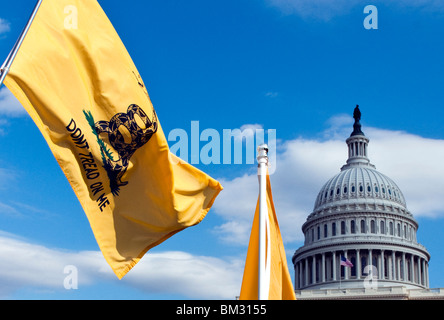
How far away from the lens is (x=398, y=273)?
122750mm

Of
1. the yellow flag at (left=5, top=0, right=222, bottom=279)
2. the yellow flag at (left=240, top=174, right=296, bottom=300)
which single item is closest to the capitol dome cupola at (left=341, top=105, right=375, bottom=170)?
the yellow flag at (left=240, top=174, right=296, bottom=300)

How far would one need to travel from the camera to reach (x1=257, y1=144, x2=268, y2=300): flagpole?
49.8 feet

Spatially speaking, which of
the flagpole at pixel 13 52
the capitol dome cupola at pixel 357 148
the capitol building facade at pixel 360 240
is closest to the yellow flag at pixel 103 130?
the flagpole at pixel 13 52

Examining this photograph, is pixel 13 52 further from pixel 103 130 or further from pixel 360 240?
pixel 360 240

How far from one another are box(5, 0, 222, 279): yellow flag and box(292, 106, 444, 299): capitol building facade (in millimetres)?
104347

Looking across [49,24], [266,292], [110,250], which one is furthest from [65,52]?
[266,292]

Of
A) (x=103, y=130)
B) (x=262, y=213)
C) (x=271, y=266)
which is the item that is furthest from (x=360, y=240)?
(x=103, y=130)

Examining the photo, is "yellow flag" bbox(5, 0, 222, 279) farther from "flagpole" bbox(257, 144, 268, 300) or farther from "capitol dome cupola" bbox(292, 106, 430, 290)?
"capitol dome cupola" bbox(292, 106, 430, 290)

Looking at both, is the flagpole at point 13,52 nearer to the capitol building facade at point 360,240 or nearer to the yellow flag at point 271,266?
the yellow flag at point 271,266

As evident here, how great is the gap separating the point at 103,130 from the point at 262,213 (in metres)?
3.97

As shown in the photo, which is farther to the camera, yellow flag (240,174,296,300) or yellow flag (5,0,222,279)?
yellow flag (240,174,296,300)

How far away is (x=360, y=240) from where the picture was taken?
123 m
